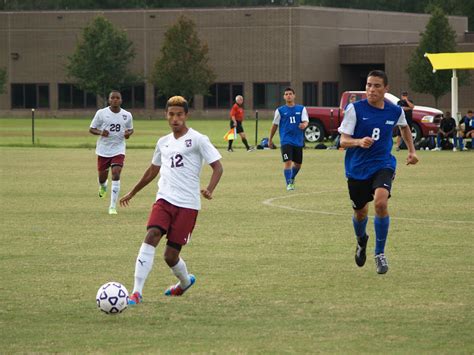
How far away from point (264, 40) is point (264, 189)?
182ft

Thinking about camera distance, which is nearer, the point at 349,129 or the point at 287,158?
the point at 349,129

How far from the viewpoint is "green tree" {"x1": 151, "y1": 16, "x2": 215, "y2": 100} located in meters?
74.9

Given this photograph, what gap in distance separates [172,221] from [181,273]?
51 centimetres

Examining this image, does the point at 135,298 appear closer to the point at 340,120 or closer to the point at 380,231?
the point at 380,231

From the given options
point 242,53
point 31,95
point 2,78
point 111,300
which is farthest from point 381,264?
point 31,95

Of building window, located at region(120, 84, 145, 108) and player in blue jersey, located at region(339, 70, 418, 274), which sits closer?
player in blue jersey, located at region(339, 70, 418, 274)

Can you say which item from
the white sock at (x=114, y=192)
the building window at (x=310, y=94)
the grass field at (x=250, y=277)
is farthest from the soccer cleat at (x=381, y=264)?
the building window at (x=310, y=94)

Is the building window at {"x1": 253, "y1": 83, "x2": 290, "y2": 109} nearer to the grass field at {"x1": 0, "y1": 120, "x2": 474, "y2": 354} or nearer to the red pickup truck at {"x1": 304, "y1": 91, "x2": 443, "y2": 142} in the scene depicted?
the red pickup truck at {"x1": 304, "y1": 91, "x2": 443, "y2": 142}

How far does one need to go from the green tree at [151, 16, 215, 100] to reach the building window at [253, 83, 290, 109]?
5.10m

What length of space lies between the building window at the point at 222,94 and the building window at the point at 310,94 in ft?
14.7

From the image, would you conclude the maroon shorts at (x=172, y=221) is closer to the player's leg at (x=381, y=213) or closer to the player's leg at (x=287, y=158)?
the player's leg at (x=381, y=213)

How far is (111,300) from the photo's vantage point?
9.27 m

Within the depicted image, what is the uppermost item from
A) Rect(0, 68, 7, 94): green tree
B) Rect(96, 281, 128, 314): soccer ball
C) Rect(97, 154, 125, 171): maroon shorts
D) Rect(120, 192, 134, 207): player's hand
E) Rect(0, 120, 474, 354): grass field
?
Rect(0, 68, 7, 94): green tree

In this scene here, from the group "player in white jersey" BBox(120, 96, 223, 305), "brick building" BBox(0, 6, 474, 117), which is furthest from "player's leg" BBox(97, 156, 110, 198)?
"brick building" BBox(0, 6, 474, 117)
